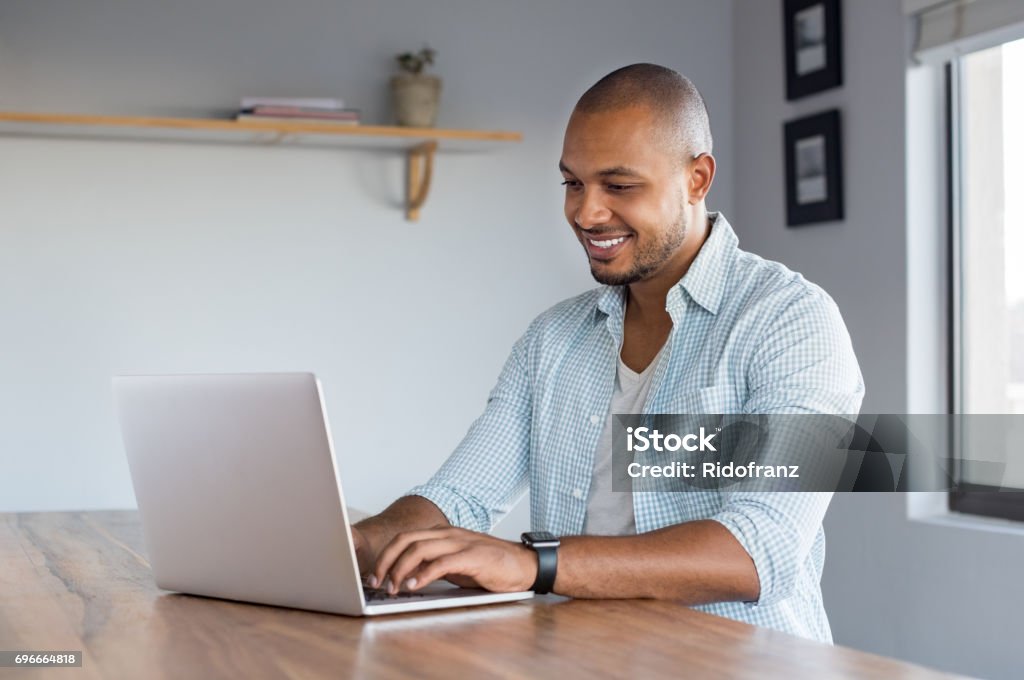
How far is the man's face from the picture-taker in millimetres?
1688

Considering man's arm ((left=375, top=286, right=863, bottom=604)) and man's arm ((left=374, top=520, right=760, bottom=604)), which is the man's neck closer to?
man's arm ((left=375, top=286, right=863, bottom=604))

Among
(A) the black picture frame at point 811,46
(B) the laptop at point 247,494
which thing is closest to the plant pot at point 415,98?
(A) the black picture frame at point 811,46

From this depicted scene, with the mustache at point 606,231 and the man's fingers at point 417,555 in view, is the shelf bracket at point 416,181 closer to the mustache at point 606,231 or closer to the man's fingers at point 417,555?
the mustache at point 606,231

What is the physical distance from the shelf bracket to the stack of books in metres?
0.27

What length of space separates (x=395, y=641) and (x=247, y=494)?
24 cm

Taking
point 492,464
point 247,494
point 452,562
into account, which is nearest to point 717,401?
point 492,464

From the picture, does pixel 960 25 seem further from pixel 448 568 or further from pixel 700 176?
pixel 448 568

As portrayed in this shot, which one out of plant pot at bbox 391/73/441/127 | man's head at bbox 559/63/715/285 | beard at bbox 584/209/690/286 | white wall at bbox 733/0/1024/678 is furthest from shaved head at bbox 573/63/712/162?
plant pot at bbox 391/73/441/127

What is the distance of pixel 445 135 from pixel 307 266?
0.52 meters

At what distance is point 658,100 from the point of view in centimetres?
172

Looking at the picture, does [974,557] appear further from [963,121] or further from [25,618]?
[25,618]

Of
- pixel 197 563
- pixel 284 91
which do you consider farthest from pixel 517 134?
pixel 197 563

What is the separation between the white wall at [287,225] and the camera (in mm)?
3062

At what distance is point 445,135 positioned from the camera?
316 cm
